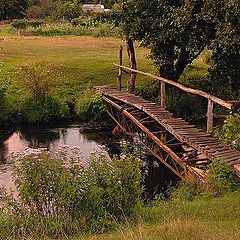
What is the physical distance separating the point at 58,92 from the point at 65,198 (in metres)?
15.0

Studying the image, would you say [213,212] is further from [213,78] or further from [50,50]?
[50,50]

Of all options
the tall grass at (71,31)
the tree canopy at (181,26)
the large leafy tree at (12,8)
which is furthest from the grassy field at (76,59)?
the large leafy tree at (12,8)

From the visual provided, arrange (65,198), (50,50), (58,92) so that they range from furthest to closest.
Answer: (50,50)
(58,92)
(65,198)

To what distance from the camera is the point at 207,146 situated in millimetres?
9797

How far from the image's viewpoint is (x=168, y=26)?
1631cm

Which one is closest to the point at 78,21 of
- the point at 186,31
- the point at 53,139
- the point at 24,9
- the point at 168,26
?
the point at 168,26

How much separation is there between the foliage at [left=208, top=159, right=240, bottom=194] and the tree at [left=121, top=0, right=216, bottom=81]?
6.81 meters

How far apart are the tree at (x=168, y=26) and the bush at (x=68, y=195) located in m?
8.51

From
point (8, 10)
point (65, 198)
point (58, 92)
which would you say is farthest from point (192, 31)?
point (8, 10)

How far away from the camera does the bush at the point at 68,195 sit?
668 centimetres

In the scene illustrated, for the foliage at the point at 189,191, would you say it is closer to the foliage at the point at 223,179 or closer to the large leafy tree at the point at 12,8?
the foliage at the point at 223,179

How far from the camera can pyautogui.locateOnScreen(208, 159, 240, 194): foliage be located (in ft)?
27.3

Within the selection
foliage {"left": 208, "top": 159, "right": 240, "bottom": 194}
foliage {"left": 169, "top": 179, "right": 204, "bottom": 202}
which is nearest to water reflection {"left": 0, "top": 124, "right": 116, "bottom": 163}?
foliage {"left": 169, "top": 179, "right": 204, "bottom": 202}

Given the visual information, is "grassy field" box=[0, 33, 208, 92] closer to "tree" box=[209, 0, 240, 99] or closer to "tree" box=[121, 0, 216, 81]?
"tree" box=[121, 0, 216, 81]
